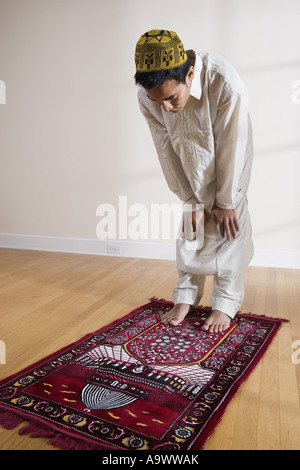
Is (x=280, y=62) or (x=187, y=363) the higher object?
(x=280, y=62)

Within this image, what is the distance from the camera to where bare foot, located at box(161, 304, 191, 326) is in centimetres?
194

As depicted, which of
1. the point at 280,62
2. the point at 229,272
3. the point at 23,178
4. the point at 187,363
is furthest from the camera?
the point at 23,178

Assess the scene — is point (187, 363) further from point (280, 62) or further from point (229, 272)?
point (280, 62)

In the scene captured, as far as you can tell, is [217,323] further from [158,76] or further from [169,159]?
[158,76]

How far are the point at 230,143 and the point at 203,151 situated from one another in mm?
117

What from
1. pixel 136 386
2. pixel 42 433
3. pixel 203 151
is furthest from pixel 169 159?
pixel 42 433

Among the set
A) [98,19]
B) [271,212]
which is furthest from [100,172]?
[271,212]

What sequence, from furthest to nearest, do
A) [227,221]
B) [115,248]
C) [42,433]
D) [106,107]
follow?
[115,248] < [106,107] < [227,221] < [42,433]

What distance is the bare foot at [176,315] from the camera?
6.35 ft

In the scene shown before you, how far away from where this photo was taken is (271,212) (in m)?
3.14

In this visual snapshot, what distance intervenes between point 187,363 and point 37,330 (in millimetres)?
703

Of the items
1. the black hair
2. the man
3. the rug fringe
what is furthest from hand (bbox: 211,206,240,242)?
the rug fringe

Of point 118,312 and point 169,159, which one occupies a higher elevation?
point 169,159

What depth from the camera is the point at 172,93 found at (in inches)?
58.1
